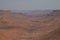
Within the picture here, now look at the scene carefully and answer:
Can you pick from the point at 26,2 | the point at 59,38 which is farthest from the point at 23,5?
the point at 59,38

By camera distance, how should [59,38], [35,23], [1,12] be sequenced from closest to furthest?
[59,38] < [35,23] < [1,12]

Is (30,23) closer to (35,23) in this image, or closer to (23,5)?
(35,23)

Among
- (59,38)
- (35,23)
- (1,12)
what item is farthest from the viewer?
(1,12)

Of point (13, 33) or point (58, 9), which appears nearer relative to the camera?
point (13, 33)

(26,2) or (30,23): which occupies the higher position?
(26,2)

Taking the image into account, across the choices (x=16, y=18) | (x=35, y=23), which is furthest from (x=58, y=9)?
(x=16, y=18)

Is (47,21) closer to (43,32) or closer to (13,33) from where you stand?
(43,32)

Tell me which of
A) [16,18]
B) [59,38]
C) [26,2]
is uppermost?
[26,2]
